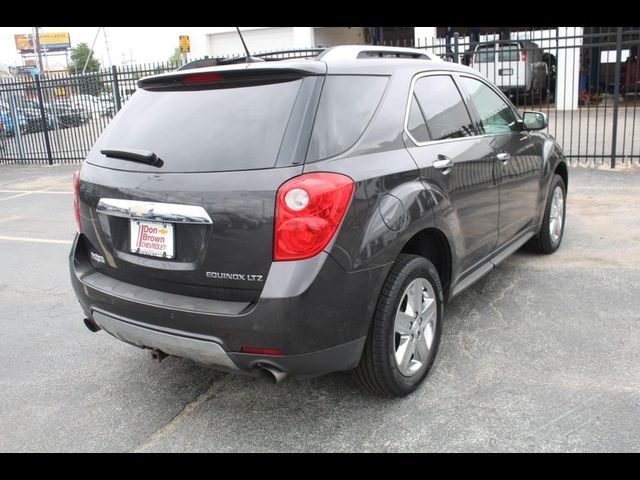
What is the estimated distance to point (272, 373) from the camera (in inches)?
103

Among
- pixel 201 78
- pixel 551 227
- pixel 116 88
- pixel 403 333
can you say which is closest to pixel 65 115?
pixel 116 88

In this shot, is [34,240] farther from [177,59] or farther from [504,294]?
[177,59]

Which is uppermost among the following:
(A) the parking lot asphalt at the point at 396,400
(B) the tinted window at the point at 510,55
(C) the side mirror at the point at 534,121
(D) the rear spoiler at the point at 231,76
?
(B) the tinted window at the point at 510,55

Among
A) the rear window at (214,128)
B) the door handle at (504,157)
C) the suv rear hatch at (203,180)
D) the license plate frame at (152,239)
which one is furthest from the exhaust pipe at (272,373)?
the door handle at (504,157)

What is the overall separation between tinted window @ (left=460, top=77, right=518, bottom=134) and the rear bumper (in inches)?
74.1

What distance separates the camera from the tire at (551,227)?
16.8 feet

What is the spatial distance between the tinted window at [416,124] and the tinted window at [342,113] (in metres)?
0.28

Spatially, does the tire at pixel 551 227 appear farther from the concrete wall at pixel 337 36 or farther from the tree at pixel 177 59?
the concrete wall at pixel 337 36

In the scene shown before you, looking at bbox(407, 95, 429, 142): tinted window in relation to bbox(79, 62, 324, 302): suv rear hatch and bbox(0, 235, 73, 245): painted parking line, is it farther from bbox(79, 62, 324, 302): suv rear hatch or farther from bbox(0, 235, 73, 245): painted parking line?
bbox(0, 235, 73, 245): painted parking line

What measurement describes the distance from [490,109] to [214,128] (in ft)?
7.76

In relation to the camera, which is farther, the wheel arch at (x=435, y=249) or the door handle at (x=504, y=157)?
the door handle at (x=504, y=157)
